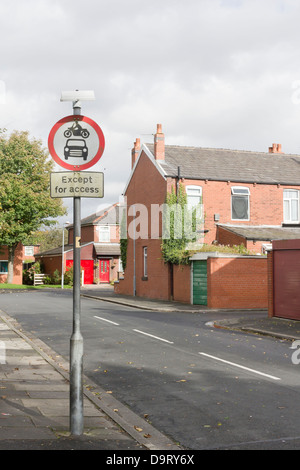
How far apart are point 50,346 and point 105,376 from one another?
3803 mm

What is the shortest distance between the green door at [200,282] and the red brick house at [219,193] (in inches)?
33.5

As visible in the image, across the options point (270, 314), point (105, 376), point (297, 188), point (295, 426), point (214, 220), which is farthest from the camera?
point (297, 188)

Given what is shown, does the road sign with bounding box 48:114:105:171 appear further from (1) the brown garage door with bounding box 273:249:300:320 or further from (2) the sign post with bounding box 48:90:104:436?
(1) the brown garage door with bounding box 273:249:300:320

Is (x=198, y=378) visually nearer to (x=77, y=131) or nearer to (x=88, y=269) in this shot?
(x=77, y=131)

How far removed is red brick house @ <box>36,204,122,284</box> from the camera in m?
55.3

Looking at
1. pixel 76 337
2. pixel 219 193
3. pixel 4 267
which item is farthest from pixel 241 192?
pixel 4 267

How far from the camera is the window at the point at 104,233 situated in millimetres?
57906

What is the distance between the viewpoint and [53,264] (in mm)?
58531

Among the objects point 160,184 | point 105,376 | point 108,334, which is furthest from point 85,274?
point 105,376

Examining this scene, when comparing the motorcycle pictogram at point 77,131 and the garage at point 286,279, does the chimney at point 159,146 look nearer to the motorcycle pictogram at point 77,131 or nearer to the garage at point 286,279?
the garage at point 286,279

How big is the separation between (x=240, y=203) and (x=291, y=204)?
354cm

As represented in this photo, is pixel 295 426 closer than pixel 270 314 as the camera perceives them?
Yes

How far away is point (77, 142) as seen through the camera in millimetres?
6180

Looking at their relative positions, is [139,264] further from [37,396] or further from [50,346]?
[37,396]
